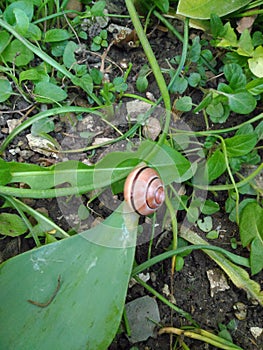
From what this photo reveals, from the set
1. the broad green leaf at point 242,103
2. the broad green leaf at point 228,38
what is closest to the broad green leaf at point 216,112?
the broad green leaf at point 242,103

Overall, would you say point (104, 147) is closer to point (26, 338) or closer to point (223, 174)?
point (223, 174)

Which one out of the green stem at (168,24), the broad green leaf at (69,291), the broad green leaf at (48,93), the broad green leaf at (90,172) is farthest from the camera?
the green stem at (168,24)

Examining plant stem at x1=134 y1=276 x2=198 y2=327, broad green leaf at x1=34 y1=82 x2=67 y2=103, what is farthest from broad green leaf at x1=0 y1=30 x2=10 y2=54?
plant stem at x1=134 y1=276 x2=198 y2=327

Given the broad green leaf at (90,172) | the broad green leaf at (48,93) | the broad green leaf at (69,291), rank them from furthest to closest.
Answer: the broad green leaf at (48,93) → the broad green leaf at (90,172) → the broad green leaf at (69,291)

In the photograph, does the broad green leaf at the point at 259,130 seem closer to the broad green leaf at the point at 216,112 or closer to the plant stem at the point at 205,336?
the broad green leaf at the point at 216,112

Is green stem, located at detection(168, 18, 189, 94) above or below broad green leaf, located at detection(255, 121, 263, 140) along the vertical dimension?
above

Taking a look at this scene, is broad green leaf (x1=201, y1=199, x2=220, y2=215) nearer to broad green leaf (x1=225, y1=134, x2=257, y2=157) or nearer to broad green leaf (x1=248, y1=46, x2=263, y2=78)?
broad green leaf (x1=225, y1=134, x2=257, y2=157)

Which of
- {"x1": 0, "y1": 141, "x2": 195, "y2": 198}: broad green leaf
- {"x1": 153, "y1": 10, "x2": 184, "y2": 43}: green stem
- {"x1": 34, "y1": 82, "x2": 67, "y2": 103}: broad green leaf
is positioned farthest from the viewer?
{"x1": 153, "y1": 10, "x2": 184, "y2": 43}: green stem

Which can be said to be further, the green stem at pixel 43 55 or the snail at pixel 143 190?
the green stem at pixel 43 55
